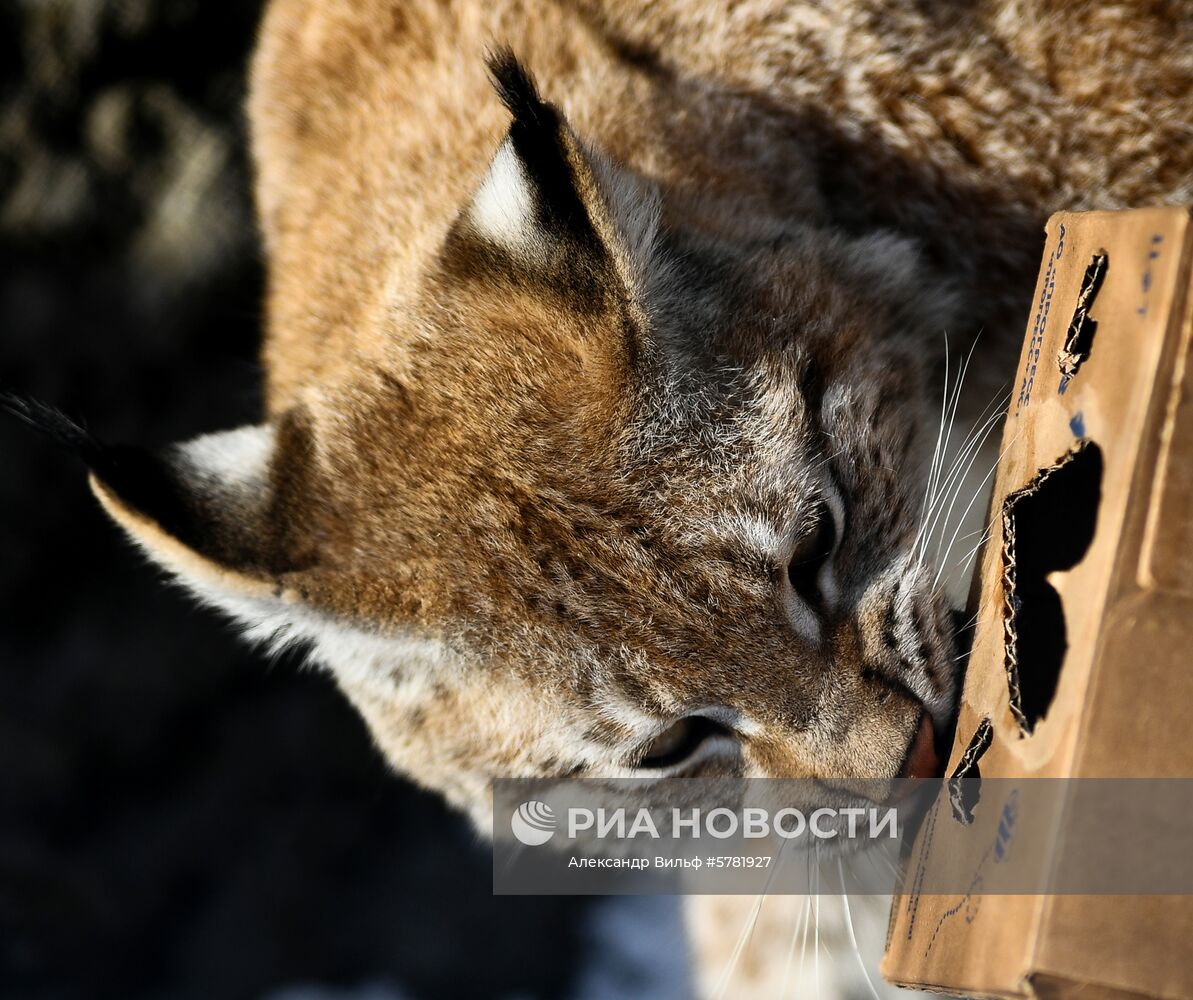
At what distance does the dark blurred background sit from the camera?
145 inches

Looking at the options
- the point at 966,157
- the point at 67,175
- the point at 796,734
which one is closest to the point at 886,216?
the point at 966,157

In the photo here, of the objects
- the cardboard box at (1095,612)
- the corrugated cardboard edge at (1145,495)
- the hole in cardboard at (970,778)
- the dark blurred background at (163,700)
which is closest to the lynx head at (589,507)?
the hole in cardboard at (970,778)

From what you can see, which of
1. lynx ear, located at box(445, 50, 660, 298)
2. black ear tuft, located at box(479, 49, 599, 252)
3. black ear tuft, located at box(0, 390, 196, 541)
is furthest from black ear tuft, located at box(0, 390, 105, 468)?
black ear tuft, located at box(479, 49, 599, 252)

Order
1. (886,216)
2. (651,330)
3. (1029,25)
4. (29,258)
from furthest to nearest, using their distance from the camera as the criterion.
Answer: (29,258) → (886,216) → (1029,25) → (651,330)

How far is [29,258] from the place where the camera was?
12.1ft

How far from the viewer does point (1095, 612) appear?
1392 mm

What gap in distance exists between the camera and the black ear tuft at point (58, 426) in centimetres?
197

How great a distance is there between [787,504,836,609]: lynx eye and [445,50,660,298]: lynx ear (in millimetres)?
540

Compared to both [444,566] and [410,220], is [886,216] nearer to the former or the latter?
[410,220]

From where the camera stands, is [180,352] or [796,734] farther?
[180,352]

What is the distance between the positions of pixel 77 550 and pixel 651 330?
254 centimetres

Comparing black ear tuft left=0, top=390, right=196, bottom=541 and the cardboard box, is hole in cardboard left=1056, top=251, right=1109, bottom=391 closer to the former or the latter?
the cardboard box

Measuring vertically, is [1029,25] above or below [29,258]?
above

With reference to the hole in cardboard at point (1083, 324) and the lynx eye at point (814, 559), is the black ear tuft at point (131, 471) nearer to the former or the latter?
the lynx eye at point (814, 559)
